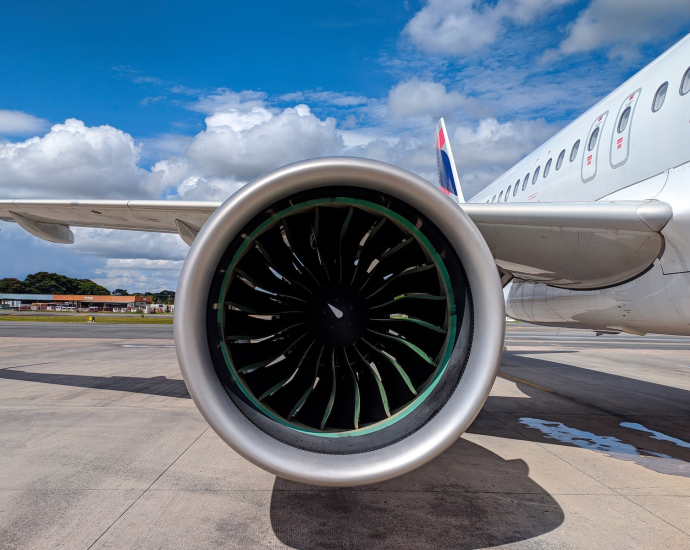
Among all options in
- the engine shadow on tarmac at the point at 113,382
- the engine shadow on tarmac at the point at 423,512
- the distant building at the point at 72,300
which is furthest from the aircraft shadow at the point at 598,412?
the distant building at the point at 72,300

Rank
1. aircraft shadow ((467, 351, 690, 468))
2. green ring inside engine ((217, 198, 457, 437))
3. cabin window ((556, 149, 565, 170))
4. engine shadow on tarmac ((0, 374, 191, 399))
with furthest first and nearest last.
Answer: engine shadow on tarmac ((0, 374, 191, 399))
cabin window ((556, 149, 565, 170))
aircraft shadow ((467, 351, 690, 468))
green ring inside engine ((217, 198, 457, 437))

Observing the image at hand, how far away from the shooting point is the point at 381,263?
317 cm

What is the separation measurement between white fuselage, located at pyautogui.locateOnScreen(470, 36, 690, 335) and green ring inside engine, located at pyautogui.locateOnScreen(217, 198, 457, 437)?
1.73 metres

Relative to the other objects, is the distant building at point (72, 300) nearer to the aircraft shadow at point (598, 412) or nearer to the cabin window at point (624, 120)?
the aircraft shadow at point (598, 412)

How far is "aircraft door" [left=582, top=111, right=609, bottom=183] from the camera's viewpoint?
4.59 m

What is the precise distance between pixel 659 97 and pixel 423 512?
138 inches

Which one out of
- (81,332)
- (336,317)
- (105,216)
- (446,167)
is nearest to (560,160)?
(336,317)

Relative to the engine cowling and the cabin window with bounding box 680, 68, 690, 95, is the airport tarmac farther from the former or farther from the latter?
the cabin window with bounding box 680, 68, 690, 95

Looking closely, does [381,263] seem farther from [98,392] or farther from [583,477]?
[98,392]

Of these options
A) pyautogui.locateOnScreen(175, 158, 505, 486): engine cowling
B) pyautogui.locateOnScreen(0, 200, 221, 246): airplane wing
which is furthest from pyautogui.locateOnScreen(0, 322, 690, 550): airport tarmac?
pyautogui.locateOnScreen(0, 200, 221, 246): airplane wing

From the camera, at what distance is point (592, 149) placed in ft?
15.4

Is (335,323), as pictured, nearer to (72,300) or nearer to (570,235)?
(570,235)

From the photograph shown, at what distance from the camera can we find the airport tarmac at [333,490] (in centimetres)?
258

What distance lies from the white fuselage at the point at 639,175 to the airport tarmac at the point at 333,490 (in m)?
1.19
